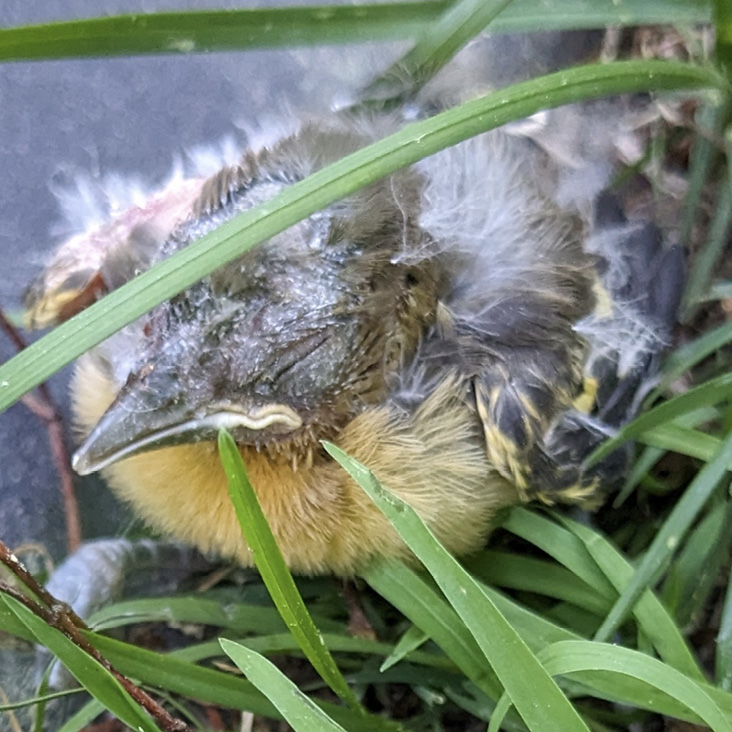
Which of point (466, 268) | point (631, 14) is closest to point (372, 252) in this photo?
point (466, 268)

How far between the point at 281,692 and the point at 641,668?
1.05ft

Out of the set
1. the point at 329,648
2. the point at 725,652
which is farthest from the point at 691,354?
the point at 329,648

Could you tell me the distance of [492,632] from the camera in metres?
0.69

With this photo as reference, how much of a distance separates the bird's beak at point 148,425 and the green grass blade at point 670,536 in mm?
444

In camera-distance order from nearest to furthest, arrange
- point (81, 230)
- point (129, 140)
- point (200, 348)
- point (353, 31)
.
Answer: point (200, 348) → point (353, 31) → point (81, 230) → point (129, 140)

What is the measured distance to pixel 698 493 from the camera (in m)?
0.89

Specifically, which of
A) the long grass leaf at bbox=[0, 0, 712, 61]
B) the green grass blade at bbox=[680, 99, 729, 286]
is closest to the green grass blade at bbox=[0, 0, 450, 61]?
the long grass leaf at bbox=[0, 0, 712, 61]

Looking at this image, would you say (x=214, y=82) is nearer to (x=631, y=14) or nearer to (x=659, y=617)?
(x=631, y=14)

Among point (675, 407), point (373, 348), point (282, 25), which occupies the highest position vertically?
point (282, 25)

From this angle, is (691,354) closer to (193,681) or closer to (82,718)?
(193,681)

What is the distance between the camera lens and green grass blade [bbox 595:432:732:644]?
88cm

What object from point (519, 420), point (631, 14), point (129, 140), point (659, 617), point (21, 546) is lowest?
point (659, 617)

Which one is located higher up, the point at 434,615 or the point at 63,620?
the point at 63,620

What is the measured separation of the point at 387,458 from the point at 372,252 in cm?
21
